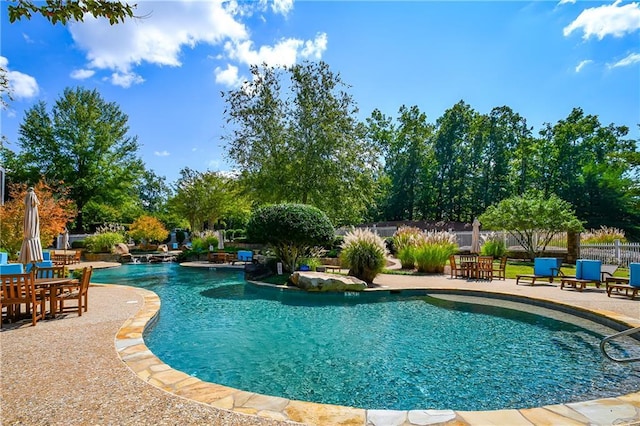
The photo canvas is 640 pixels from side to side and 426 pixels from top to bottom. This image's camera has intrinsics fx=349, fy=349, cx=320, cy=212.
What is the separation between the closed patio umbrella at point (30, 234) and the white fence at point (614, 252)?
62.9 ft

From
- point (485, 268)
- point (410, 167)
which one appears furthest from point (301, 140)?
point (410, 167)

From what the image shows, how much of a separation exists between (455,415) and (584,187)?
33864 millimetres

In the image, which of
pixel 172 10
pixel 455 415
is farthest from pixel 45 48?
pixel 455 415

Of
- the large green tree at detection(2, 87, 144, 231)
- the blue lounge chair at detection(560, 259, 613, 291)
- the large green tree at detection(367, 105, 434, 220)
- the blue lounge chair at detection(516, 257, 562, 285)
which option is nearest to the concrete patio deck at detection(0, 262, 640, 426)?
the blue lounge chair at detection(560, 259, 613, 291)

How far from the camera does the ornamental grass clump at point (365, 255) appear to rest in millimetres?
10023

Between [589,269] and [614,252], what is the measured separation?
23.1 ft

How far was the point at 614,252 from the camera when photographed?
14164 mm

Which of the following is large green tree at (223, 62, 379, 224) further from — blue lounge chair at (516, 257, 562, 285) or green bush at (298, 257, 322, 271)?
blue lounge chair at (516, 257, 562, 285)

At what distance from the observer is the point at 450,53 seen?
10.7 m

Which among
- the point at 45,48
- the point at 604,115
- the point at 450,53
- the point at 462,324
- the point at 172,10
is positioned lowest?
the point at 462,324

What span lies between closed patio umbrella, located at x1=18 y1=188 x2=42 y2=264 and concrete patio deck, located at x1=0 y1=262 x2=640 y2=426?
4.60m

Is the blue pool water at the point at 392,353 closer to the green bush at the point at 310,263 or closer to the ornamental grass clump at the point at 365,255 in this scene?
the ornamental grass clump at the point at 365,255

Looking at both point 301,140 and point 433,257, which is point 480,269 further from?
point 301,140

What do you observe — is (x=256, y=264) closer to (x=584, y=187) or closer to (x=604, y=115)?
(x=584, y=187)
